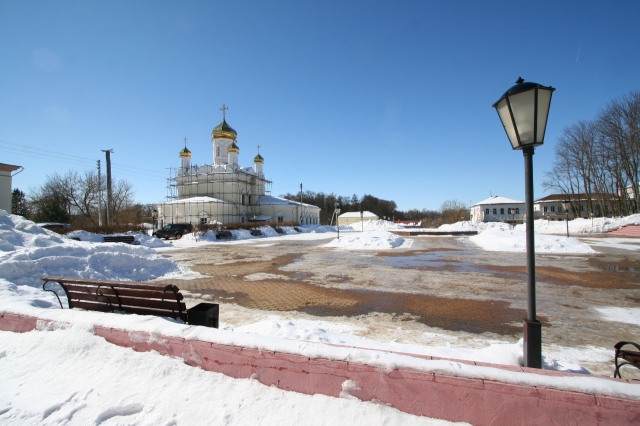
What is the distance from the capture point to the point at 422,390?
231 cm

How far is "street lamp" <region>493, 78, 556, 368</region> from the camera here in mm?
3068

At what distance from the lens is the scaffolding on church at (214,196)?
4788 centimetres

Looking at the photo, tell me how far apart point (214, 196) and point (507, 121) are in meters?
54.3

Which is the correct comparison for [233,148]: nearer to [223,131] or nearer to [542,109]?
[223,131]

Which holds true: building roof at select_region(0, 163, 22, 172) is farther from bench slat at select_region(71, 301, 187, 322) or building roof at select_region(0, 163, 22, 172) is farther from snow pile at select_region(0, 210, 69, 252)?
bench slat at select_region(71, 301, 187, 322)

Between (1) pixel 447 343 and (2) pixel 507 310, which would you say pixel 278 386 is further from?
(2) pixel 507 310

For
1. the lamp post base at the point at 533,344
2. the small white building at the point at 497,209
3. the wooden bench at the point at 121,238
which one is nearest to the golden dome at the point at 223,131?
the wooden bench at the point at 121,238

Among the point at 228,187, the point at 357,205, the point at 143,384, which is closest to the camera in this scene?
the point at 143,384

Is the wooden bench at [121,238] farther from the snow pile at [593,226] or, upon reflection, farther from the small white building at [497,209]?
the small white building at [497,209]

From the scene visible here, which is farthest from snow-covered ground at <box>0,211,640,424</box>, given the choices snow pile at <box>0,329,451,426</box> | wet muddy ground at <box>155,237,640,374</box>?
wet muddy ground at <box>155,237,640,374</box>

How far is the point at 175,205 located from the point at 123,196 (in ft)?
22.9

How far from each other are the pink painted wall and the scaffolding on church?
47.0 meters

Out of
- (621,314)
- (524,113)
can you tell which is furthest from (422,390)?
(621,314)

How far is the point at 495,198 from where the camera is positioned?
87.0 m
